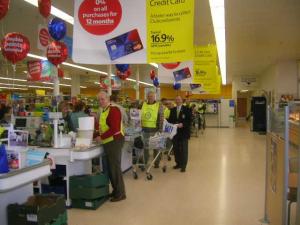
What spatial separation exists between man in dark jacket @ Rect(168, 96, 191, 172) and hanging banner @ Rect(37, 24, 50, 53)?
9.83 feet

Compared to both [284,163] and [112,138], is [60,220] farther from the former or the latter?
[284,163]

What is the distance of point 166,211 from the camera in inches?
181

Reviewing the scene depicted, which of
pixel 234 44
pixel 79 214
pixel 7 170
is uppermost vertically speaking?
pixel 234 44

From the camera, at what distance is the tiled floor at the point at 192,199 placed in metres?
4.31

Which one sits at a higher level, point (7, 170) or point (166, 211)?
point (7, 170)

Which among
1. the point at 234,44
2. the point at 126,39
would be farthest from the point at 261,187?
the point at 234,44

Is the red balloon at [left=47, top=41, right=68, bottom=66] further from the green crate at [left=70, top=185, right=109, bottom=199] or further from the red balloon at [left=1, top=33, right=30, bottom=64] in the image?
the green crate at [left=70, top=185, right=109, bottom=199]

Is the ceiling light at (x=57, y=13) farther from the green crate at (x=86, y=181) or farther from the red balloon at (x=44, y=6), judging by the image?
the green crate at (x=86, y=181)

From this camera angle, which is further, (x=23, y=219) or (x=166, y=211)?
(x=166, y=211)

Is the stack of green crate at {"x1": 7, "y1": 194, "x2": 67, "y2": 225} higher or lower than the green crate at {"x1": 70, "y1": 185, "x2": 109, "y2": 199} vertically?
higher

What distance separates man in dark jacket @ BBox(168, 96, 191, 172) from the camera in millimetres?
7258

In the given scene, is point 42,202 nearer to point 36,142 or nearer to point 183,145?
point 36,142

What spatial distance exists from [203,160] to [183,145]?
5.04ft

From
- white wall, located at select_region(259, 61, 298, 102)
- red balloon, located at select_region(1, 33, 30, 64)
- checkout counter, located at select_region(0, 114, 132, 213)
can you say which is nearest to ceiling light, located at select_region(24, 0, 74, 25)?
red balloon, located at select_region(1, 33, 30, 64)
